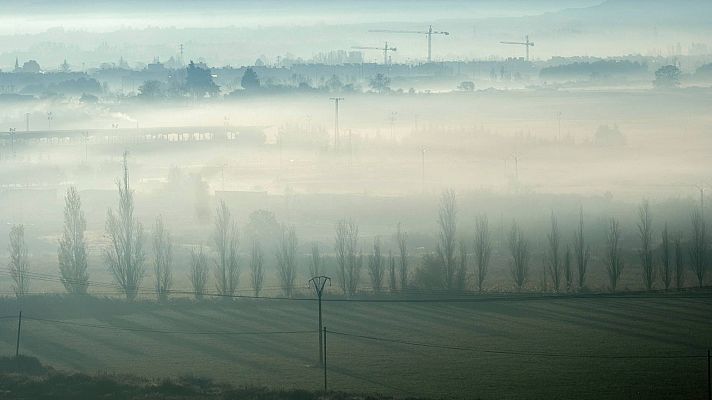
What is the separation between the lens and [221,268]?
29.2 meters

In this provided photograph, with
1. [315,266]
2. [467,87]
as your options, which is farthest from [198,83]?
[315,266]

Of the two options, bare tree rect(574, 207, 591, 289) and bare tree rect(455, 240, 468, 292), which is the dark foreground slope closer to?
bare tree rect(455, 240, 468, 292)

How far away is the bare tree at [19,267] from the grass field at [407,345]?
2129 millimetres

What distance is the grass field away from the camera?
20.2 metres

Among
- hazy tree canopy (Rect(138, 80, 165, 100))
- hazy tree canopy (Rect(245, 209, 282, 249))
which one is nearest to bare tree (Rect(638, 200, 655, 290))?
hazy tree canopy (Rect(245, 209, 282, 249))

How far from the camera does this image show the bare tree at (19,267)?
2830 centimetres

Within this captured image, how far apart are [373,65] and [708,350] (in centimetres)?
7592

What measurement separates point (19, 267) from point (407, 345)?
428 inches

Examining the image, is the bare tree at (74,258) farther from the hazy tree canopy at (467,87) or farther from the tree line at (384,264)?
the hazy tree canopy at (467,87)

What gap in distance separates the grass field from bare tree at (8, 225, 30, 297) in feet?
6.99

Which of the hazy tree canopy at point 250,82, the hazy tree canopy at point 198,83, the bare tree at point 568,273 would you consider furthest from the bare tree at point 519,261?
the hazy tree canopy at point 198,83

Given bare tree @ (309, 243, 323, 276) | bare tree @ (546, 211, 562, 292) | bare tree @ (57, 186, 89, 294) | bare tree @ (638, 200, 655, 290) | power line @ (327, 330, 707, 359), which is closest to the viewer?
power line @ (327, 330, 707, 359)

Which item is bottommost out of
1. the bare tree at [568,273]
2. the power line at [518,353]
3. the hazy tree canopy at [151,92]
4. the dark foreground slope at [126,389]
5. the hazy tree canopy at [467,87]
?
the dark foreground slope at [126,389]

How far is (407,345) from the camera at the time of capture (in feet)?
75.5
